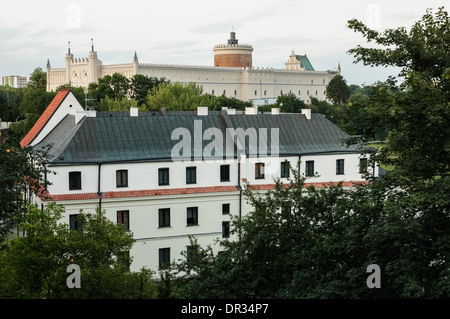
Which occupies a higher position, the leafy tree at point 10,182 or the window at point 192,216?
the leafy tree at point 10,182

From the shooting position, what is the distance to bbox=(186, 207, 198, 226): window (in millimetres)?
34250

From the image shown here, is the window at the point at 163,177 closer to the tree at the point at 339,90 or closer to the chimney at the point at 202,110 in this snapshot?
the chimney at the point at 202,110

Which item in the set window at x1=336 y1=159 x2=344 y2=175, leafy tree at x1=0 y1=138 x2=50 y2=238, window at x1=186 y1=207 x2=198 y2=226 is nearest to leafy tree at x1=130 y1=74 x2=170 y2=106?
window at x1=336 y1=159 x2=344 y2=175

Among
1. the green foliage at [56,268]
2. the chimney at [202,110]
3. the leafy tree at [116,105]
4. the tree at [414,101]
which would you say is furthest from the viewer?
the leafy tree at [116,105]

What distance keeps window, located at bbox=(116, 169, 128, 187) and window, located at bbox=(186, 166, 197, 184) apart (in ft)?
11.4

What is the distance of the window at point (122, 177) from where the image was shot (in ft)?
109

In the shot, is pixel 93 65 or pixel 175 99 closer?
pixel 175 99

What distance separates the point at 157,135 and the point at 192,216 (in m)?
5.31

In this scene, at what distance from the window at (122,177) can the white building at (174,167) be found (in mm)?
55

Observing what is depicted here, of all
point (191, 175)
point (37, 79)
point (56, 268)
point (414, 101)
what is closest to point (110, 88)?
point (191, 175)

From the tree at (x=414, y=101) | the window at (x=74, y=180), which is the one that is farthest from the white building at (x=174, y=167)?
the tree at (x=414, y=101)

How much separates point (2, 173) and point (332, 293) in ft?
31.7

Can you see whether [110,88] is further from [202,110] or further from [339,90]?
[339,90]

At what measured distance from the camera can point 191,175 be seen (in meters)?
34.6
